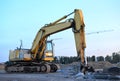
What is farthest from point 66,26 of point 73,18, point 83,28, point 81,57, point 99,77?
point 99,77

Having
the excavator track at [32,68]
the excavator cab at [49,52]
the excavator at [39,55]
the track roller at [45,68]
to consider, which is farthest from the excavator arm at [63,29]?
the track roller at [45,68]

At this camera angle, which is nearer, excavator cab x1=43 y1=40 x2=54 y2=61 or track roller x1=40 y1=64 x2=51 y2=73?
track roller x1=40 y1=64 x2=51 y2=73

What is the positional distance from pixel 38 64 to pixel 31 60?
1.23m

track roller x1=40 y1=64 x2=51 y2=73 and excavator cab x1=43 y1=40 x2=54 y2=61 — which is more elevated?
excavator cab x1=43 y1=40 x2=54 y2=61

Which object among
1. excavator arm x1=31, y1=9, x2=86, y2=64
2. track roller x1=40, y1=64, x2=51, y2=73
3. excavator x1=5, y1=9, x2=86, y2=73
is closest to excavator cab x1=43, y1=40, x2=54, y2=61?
excavator x1=5, y1=9, x2=86, y2=73

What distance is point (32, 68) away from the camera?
34625mm

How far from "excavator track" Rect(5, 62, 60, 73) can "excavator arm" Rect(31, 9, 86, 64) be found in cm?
134

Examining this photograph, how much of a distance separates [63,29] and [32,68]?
21.3 feet

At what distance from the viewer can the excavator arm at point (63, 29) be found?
26.5 meters

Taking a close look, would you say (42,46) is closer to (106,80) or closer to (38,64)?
(38,64)

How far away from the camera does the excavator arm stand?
86.9 feet

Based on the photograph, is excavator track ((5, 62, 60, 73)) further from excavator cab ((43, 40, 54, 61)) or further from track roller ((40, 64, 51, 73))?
excavator cab ((43, 40, 54, 61))

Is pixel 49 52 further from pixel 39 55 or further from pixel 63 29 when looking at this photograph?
pixel 63 29

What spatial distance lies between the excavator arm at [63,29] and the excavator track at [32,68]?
4.38 ft
